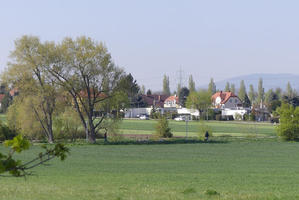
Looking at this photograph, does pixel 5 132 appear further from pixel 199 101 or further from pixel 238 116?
pixel 199 101

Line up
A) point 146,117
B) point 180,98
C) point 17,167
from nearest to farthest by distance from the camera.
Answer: point 17,167 → point 146,117 → point 180,98

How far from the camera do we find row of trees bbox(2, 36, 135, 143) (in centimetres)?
5938

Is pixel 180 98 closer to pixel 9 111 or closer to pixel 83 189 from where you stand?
pixel 9 111

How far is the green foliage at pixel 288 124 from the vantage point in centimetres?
6612

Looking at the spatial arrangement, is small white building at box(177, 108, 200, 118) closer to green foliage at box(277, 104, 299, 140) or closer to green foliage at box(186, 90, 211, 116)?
green foliage at box(186, 90, 211, 116)

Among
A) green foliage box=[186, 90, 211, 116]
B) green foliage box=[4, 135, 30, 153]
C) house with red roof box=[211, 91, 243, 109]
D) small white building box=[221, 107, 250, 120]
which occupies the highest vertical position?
house with red roof box=[211, 91, 243, 109]

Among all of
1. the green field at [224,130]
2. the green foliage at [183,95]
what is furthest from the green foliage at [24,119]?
the green foliage at [183,95]

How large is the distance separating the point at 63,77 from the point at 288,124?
2726 cm

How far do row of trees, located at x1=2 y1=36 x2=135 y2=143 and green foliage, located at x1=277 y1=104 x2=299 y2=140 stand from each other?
1930 centimetres

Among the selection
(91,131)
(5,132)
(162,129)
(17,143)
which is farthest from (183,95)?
(17,143)

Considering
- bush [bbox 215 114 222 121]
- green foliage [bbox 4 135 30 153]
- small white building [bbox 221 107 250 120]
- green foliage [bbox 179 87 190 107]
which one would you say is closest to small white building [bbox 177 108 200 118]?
small white building [bbox 221 107 250 120]

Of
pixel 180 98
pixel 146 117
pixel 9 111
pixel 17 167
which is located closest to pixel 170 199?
pixel 17 167

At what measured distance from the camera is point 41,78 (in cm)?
6022

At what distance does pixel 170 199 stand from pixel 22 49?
4829 centimetres
